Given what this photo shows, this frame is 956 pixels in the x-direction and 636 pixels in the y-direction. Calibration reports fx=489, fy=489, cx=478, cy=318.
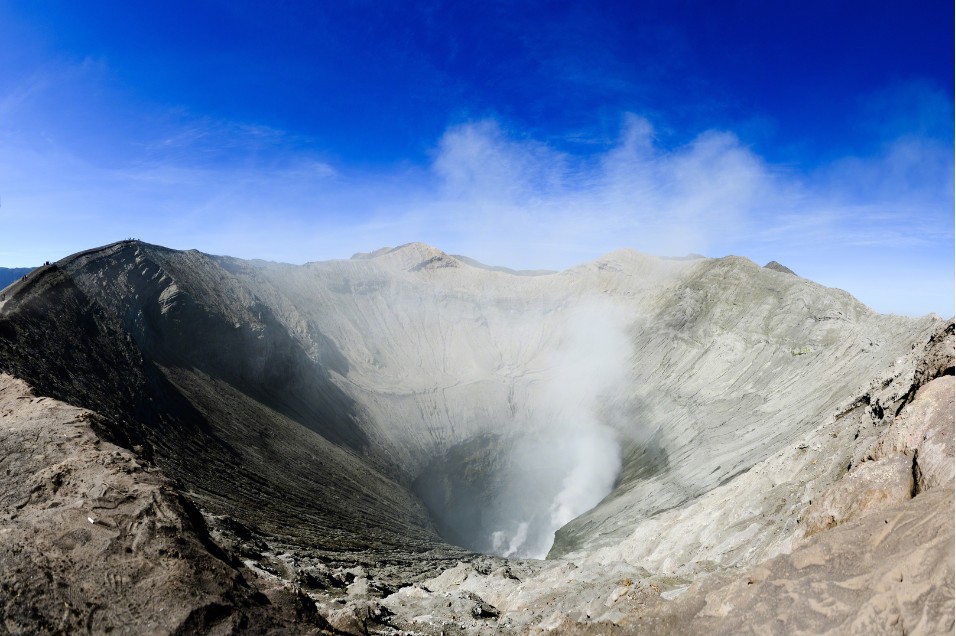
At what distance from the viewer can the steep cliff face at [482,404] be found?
57.8 feet

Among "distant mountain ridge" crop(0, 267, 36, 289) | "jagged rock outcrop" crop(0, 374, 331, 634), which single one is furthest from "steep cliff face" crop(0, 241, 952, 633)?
"distant mountain ridge" crop(0, 267, 36, 289)

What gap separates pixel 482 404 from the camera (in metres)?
65.4

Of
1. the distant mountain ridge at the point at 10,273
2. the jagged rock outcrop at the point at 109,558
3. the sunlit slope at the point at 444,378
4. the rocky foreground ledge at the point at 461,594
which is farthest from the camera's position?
the distant mountain ridge at the point at 10,273

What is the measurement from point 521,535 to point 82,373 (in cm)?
4166

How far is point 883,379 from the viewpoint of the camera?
18.8m

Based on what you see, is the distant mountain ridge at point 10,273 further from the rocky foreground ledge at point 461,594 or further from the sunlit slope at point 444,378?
the rocky foreground ledge at point 461,594

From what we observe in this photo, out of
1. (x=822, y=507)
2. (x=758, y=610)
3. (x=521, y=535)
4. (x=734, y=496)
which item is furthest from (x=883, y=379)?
(x=521, y=535)

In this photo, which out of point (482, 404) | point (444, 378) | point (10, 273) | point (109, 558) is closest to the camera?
point (109, 558)

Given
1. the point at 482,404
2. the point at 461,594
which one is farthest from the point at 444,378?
the point at 461,594

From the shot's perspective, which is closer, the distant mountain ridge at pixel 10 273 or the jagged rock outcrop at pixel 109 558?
the jagged rock outcrop at pixel 109 558

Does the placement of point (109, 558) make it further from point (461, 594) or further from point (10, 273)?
point (10, 273)

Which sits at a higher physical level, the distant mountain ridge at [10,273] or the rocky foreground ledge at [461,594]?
the distant mountain ridge at [10,273]

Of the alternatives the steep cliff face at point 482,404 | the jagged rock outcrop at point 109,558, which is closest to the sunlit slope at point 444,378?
the steep cliff face at point 482,404

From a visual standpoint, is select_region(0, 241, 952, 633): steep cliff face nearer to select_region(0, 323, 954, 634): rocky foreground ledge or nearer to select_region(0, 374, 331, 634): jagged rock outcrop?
select_region(0, 323, 954, 634): rocky foreground ledge
